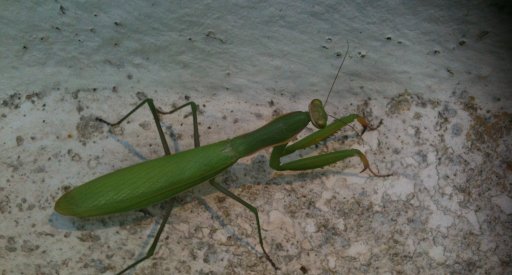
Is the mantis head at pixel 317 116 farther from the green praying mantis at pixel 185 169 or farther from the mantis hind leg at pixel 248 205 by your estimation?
the mantis hind leg at pixel 248 205

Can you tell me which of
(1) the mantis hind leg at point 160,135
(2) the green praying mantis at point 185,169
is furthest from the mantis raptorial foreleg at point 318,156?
(1) the mantis hind leg at point 160,135

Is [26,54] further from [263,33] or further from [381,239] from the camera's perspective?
[381,239]

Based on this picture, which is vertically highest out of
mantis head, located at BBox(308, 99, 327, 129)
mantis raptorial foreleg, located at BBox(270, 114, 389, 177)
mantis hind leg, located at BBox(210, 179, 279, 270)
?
mantis head, located at BBox(308, 99, 327, 129)

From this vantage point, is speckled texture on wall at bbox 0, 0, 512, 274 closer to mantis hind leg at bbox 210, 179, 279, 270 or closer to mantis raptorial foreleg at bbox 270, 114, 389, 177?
mantis hind leg at bbox 210, 179, 279, 270

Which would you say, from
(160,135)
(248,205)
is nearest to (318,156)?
(248,205)

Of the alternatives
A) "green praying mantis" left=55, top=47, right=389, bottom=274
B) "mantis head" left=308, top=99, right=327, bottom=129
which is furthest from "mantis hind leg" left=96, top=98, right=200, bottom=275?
"mantis head" left=308, top=99, right=327, bottom=129
